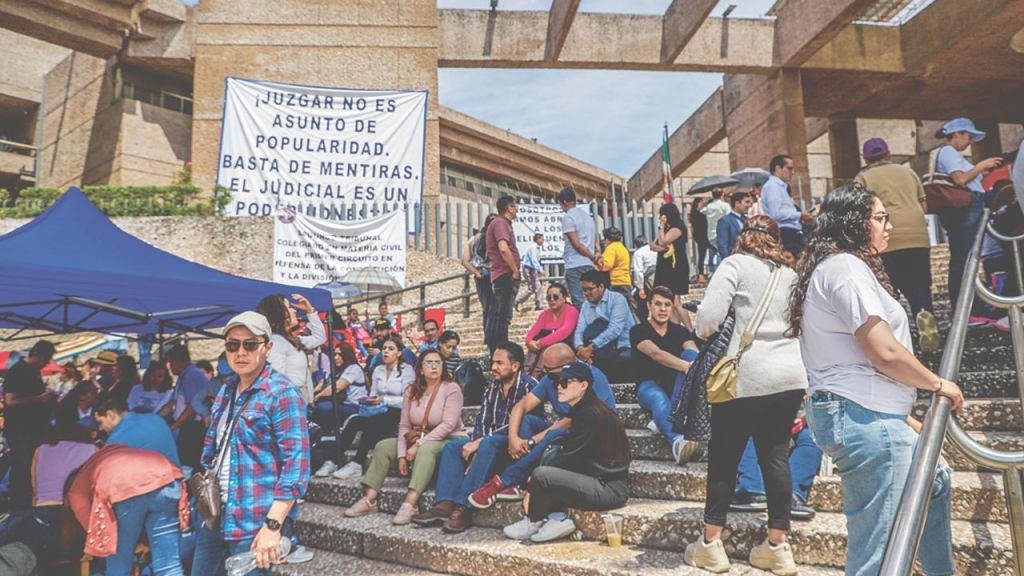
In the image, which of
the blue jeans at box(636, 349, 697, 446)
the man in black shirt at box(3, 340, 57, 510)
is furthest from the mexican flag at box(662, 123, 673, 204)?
the man in black shirt at box(3, 340, 57, 510)

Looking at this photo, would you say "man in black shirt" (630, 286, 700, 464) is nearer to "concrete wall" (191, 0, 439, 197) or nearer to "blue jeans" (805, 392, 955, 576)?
"blue jeans" (805, 392, 955, 576)

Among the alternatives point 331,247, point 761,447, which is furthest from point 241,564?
point 331,247

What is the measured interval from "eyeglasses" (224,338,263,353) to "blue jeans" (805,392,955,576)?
225 centimetres

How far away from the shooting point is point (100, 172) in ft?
51.6

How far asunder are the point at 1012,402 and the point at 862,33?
11.1 meters

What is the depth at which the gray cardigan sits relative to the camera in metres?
3.03

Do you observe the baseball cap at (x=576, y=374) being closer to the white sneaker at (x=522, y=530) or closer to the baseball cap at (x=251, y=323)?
the white sneaker at (x=522, y=530)

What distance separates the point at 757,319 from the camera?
3.11m

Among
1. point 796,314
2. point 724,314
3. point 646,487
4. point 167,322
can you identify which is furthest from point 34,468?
point 796,314

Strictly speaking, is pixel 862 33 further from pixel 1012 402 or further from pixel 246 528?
pixel 246 528

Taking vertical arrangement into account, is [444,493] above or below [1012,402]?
below

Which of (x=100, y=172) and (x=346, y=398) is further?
(x=100, y=172)

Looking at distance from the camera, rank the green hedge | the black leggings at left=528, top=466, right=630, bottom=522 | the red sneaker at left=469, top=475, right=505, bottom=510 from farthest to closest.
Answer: the green hedge
the red sneaker at left=469, top=475, right=505, bottom=510
the black leggings at left=528, top=466, right=630, bottom=522

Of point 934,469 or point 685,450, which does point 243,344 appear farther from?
point 685,450
